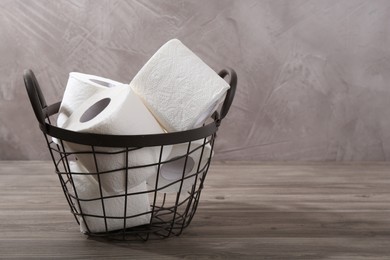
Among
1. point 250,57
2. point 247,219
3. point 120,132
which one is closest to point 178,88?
point 120,132

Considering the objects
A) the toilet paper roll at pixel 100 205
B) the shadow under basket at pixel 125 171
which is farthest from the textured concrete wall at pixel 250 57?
the toilet paper roll at pixel 100 205

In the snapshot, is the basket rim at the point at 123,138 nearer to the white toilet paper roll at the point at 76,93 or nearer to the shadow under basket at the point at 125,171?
the shadow under basket at the point at 125,171

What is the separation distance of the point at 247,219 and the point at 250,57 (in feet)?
1.79

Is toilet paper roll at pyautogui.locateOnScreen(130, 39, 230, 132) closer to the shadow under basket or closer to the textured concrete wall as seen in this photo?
the shadow under basket

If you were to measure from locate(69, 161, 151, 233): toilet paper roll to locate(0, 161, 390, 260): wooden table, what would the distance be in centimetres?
3

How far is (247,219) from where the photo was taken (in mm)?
971

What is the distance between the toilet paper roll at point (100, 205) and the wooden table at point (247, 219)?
3 centimetres

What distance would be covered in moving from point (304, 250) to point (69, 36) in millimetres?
826

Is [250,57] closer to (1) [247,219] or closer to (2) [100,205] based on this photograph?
(1) [247,219]

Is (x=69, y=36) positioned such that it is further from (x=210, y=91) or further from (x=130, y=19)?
(x=210, y=91)

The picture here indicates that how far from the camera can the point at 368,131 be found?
1.47 metres

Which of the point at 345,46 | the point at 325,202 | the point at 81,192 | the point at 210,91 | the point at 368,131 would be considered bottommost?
the point at 368,131

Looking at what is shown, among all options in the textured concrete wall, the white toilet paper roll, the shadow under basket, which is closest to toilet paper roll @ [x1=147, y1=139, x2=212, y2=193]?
the shadow under basket

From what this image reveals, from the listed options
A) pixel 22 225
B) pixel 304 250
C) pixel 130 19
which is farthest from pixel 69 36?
pixel 304 250
